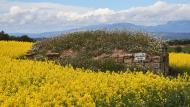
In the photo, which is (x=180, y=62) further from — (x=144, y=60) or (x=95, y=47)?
(x=95, y=47)

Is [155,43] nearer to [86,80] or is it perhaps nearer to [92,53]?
[92,53]

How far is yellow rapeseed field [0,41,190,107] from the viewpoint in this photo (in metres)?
10.4

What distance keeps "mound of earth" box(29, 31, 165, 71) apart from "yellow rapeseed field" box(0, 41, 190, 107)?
548cm

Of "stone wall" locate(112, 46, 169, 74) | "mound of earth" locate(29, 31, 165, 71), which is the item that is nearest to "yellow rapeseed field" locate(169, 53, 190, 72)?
"mound of earth" locate(29, 31, 165, 71)

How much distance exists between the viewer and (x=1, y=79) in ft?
44.5

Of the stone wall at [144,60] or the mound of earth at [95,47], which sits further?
the stone wall at [144,60]

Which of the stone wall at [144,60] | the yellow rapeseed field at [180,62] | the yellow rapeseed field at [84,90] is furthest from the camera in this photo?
the yellow rapeseed field at [180,62]

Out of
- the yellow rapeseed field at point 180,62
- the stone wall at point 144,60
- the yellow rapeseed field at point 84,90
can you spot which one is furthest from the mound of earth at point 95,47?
the yellow rapeseed field at point 84,90

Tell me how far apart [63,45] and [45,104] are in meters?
15.4

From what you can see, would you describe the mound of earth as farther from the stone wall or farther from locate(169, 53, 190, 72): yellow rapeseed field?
locate(169, 53, 190, 72): yellow rapeseed field

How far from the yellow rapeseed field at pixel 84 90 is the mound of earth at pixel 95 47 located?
5482 millimetres

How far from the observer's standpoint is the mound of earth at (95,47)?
2141 cm

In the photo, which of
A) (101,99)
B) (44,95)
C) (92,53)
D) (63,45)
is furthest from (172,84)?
(63,45)

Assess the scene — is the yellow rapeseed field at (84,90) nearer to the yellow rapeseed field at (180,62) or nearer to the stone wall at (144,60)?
the stone wall at (144,60)
